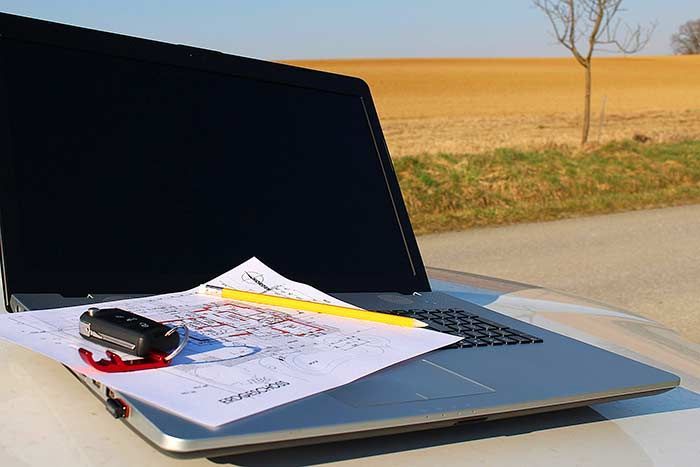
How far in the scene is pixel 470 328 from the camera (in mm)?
1330

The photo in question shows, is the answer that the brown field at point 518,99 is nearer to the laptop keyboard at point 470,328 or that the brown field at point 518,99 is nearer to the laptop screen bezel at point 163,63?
the laptop screen bezel at point 163,63

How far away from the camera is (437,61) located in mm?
66062

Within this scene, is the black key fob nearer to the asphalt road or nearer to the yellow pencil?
the yellow pencil

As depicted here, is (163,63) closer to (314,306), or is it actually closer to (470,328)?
(314,306)

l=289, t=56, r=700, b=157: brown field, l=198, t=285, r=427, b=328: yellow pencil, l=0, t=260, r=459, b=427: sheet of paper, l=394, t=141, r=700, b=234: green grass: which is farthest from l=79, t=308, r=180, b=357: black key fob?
l=289, t=56, r=700, b=157: brown field

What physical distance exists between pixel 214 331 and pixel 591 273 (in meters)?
6.06

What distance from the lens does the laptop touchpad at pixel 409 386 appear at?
952mm

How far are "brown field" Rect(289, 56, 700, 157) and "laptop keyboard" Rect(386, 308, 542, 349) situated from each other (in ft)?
52.4

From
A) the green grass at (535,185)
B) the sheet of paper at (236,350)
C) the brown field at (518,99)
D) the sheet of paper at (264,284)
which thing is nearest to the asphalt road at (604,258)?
the green grass at (535,185)

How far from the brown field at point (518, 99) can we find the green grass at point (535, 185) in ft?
19.3

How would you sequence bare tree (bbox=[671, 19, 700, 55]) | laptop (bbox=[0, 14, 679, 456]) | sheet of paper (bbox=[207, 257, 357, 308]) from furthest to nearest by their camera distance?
bare tree (bbox=[671, 19, 700, 55]) < sheet of paper (bbox=[207, 257, 357, 308]) < laptop (bbox=[0, 14, 679, 456])

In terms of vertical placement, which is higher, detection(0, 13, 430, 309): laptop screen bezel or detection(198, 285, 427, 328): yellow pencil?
detection(0, 13, 430, 309): laptop screen bezel

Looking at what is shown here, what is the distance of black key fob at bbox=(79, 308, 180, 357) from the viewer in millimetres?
958

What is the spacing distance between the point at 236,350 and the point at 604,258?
6.70 meters
